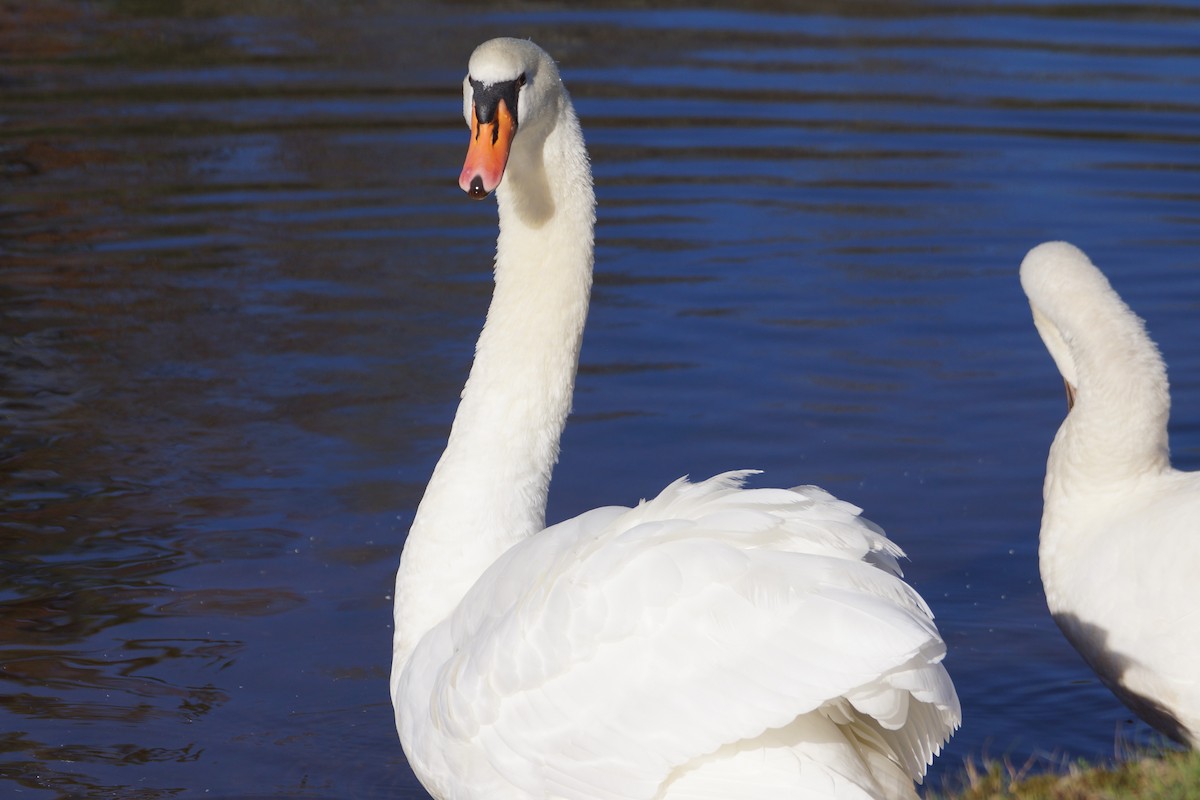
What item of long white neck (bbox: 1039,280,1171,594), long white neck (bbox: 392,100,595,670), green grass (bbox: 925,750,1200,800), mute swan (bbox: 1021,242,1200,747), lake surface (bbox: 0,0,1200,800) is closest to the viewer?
green grass (bbox: 925,750,1200,800)

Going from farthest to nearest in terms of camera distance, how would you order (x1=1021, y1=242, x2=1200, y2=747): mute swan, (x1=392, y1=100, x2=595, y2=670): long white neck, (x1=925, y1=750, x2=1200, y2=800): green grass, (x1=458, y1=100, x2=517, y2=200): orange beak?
1. (x1=392, y1=100, x2=595, y2=670): long white neck
2. (x1=1021, y1=242, x2=1200, y2=747): mute swan
3. (x1=458, y1=100, x2=517, y2=200): orange beak
4. (x1=925, y1=750, x2=1200, y2=800): green grass

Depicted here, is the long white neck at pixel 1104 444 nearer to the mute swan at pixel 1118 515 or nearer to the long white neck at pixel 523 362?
the mute swan at pixel 1118 515

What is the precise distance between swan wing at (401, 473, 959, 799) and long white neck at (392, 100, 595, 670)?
0.70 metres

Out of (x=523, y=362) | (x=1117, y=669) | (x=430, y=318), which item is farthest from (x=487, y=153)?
(x=430, y=318)

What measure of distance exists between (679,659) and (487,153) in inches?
59.2

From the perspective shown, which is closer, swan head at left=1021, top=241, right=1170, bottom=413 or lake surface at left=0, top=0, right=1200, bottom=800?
swan head at left=1021, top=241, right=1170, bottom=413

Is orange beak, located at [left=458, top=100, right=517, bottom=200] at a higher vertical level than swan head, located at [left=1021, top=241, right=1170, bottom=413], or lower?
higher

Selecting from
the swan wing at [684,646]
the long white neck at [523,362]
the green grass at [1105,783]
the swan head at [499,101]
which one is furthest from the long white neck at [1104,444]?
the swan head at [499,101]

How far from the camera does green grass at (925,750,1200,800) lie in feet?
13.1

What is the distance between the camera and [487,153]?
14.0 ft

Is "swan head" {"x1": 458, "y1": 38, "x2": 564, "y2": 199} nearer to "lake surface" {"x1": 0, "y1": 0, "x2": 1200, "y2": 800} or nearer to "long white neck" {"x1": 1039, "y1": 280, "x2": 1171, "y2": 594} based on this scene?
"long white neck" {"x1": 1039, "y1": 280, "x2": 1171, "y2": 594}

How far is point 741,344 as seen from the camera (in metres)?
8.86

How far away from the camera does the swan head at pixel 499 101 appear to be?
4.22 m

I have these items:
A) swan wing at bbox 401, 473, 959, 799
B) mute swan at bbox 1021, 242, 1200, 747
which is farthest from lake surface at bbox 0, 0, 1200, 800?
swan wing at bbox 401, 473, 959, 799
